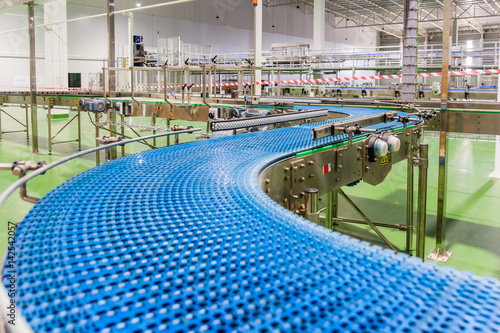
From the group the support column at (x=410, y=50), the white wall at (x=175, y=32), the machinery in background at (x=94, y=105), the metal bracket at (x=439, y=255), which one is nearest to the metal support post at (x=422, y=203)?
the metal bracket at (x=439, y=255)

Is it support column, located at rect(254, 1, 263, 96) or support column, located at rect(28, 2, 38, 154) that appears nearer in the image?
support column, located at rect(254, 1, 263, 96)

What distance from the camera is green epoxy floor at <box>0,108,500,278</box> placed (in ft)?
11.6

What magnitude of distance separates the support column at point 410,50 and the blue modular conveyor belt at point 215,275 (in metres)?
4.72

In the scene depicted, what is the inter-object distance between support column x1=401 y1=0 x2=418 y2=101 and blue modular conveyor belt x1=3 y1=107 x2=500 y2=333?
4720 millimetres

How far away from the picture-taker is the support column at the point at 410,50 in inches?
205

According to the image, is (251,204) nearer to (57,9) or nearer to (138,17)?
(57,9)

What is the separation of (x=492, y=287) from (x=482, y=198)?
16.0 feet

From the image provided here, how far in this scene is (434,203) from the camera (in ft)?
15.8

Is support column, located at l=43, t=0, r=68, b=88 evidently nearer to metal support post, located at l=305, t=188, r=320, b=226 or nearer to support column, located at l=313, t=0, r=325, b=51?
support column, located at l=313, t=0, r=325, b=51

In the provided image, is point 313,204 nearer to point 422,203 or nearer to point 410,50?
point 422,203

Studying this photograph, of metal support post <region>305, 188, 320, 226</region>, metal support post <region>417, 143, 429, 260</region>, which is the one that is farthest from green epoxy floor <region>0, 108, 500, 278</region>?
metal support post <region>305, 188, 320, 226</region>

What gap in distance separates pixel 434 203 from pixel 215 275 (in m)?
4.63

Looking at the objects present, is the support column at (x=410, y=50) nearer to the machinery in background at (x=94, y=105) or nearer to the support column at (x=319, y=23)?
the machinery in background at (x=94, y=105)

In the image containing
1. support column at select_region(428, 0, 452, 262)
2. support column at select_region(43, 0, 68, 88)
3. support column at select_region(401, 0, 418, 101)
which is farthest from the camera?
support column at select_region(43, 0, 68, 88)
